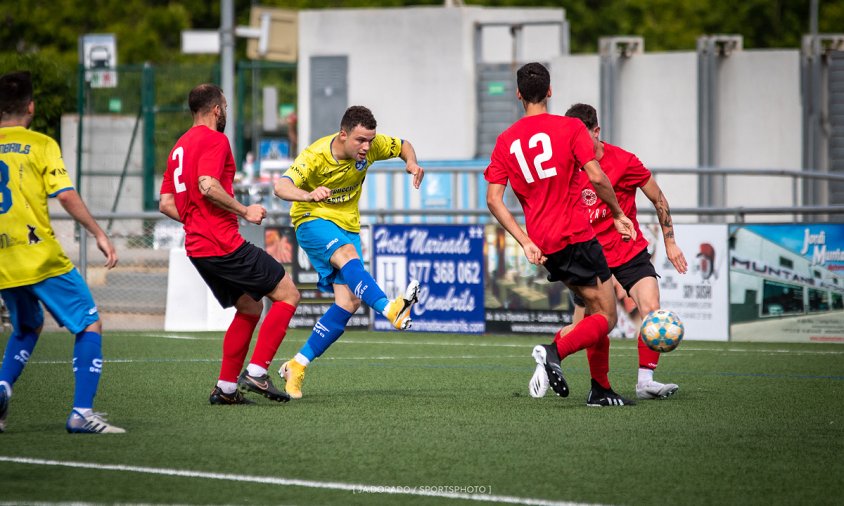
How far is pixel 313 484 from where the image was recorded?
6.07 m

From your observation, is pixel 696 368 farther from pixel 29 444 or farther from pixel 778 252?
pixel 29 444

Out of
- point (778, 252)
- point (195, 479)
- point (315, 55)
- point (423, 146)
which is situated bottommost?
point (195, 479)

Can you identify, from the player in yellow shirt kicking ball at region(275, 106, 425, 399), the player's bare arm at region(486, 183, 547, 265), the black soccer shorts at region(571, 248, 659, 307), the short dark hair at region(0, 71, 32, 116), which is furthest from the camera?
the black soccer shorts at region(571, 248, 659, 307)

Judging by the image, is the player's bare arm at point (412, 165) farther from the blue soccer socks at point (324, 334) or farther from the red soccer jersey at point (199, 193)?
the red soccer jersey at point (199, 193)

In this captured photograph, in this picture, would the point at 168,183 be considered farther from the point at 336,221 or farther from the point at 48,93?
the point at 48,93

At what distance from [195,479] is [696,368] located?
21.4 ft

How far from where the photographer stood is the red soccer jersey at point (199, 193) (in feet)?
28.0

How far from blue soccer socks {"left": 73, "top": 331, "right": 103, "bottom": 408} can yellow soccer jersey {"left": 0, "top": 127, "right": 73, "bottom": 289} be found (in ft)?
1.30

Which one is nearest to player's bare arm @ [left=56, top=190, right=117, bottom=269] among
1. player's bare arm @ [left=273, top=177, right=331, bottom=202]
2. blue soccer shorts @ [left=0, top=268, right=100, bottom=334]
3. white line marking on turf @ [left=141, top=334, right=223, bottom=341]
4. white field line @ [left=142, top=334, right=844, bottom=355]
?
blue soccer shorts @ [left=0, top=268, right=100, bottom=334]

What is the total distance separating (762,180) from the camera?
2156 cm

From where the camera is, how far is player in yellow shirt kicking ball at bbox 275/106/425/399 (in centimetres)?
934

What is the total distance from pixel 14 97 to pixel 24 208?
0.62 metres

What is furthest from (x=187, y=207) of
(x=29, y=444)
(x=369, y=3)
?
(x=369, y=3)

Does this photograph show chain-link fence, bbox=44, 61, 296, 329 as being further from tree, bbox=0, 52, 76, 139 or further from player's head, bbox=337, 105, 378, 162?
player's head, bbox=337, 105, 378, 162
